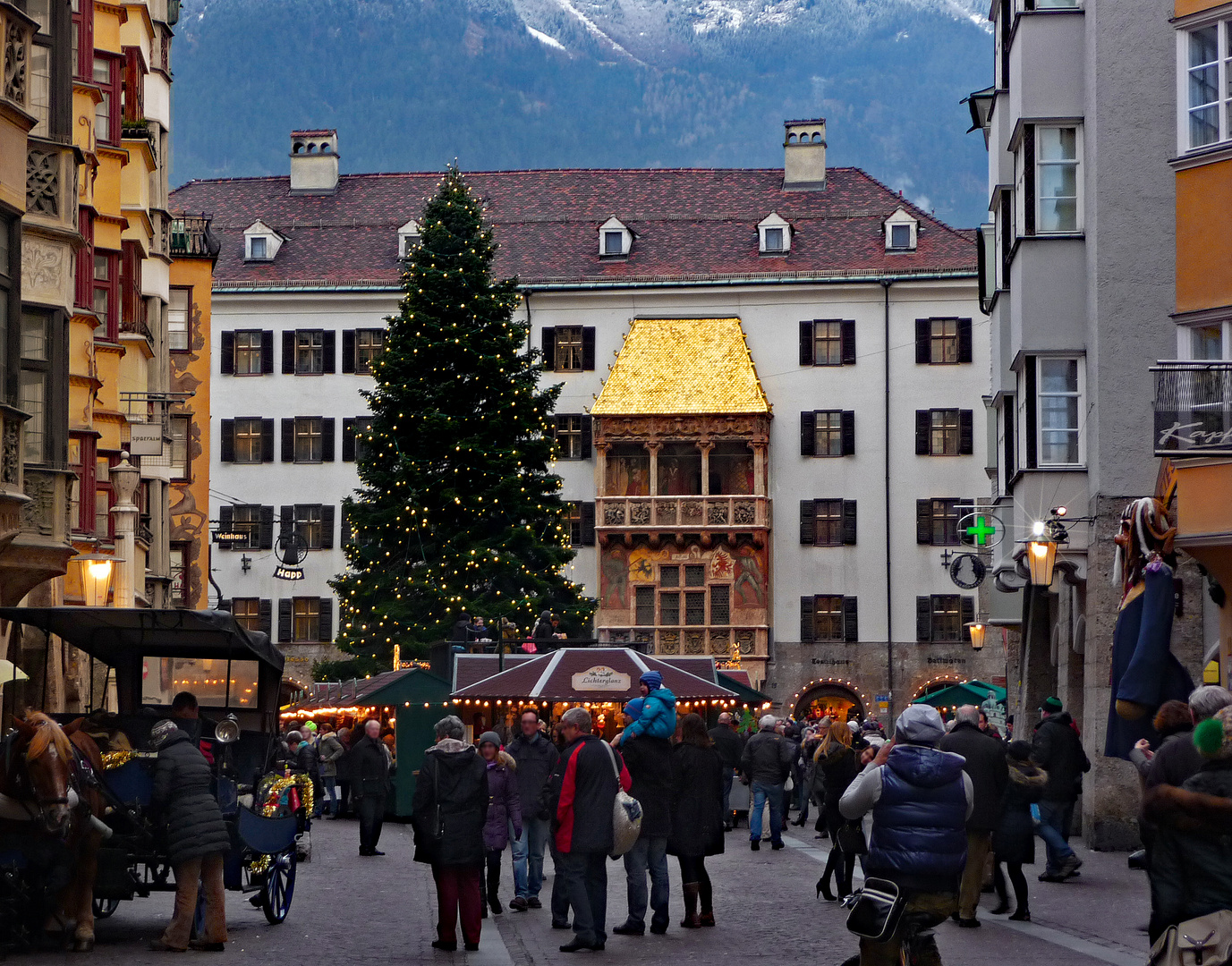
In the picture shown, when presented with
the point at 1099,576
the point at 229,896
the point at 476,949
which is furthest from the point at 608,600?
the point at 476,949

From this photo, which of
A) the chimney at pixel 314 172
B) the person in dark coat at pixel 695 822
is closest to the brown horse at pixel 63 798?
the person in dark coat at pixel 695 822

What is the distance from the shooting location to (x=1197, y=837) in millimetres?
9789

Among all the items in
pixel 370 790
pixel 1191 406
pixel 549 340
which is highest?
pixel 549 340

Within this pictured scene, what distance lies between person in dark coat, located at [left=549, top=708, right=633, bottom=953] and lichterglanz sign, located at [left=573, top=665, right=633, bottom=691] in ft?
60.0

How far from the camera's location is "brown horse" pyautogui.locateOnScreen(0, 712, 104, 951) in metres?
13.9

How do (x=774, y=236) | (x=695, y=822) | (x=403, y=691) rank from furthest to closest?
(x=774, y=236)
(x=403, y=691)
(x=695, y=822)

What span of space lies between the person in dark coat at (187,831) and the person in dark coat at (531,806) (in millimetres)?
4467

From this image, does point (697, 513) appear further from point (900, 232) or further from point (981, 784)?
point (981, 784)

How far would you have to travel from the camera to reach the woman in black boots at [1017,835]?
1670cm

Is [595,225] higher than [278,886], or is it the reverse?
[595,225]

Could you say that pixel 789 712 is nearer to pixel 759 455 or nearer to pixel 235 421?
pixel 759 455

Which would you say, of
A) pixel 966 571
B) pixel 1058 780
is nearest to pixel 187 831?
pixel 1058 780

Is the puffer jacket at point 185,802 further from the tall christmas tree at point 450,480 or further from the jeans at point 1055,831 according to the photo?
the tall christmas tree at point 450,480

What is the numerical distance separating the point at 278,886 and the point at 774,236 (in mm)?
53570
